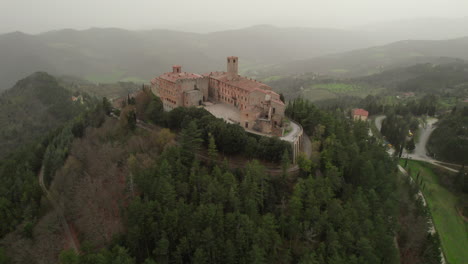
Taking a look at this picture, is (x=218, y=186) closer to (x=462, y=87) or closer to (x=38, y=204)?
(x=38, y=204)

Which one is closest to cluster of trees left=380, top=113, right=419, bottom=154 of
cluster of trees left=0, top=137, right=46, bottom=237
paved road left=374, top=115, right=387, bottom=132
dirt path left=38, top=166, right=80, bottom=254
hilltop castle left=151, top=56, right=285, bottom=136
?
paved road left=374, top=115, right=387, bottom=132

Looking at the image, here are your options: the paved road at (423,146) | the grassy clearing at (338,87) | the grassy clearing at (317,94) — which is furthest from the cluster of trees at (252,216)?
the grassy clearing at (338,87)

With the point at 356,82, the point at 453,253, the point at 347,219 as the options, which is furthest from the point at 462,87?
the point at 347,219

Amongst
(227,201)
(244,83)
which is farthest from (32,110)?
(227,201)

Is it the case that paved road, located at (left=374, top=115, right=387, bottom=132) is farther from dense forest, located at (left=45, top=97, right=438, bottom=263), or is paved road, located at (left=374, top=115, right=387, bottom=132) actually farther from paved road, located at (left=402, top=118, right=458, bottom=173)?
dense forest, located at (left=45, top=97, right=438, bottom=263)

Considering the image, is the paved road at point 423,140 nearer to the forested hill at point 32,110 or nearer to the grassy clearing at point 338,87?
the grassy clearing at point 338,87

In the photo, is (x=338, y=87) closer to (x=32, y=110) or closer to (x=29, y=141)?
(x=29, y=141)

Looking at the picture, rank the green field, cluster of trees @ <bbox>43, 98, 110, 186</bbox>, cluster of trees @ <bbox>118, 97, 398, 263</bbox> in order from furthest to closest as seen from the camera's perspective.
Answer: cluster of trees @ <bbox>43, 98, 110, 186</bbox>
the green field
cluster of trees @ <bbox>118, 97, 398, 263</bbox>
